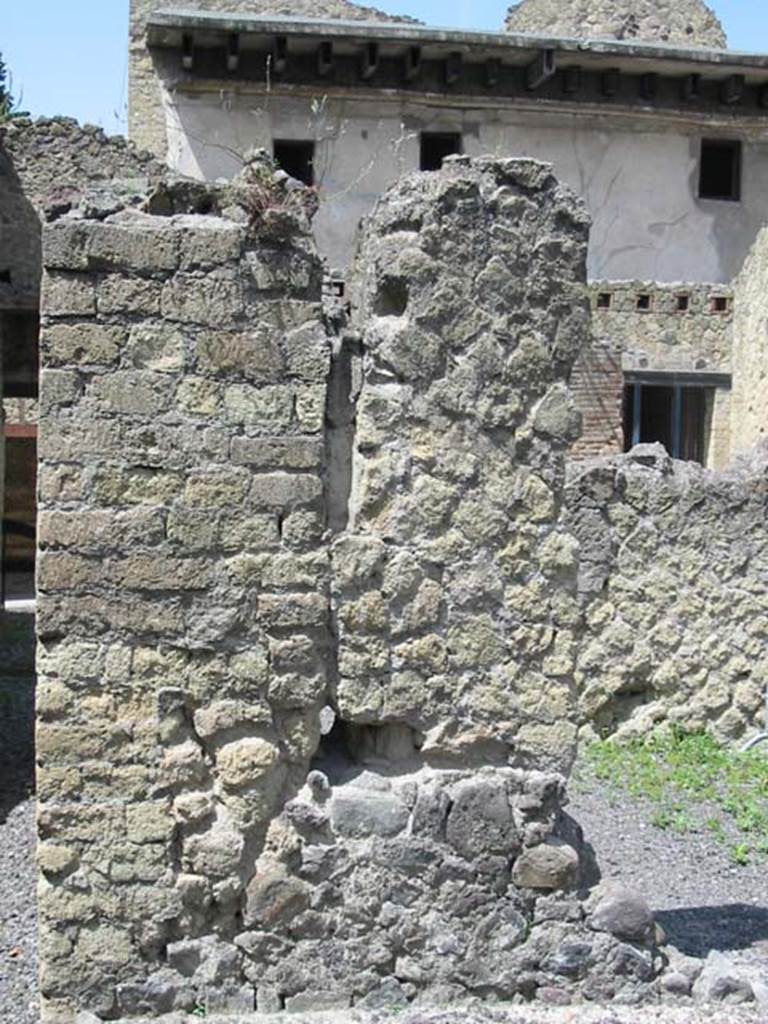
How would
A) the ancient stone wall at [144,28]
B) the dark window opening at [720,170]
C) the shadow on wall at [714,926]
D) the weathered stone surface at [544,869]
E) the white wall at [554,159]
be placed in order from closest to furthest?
1. the weathered stone surface at [544,869]
2. the shadow on wall at [714,926]
3. the white wall at [554,159]
4. the dark window opening at [720,170]
5. the ancient stone wall at [144,28]

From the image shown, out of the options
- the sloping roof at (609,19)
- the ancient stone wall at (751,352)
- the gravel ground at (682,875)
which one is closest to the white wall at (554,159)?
the ancient stone wall at (751,352)

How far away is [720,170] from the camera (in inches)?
635

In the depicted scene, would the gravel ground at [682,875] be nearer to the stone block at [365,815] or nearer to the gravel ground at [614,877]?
the gravel ground at [614,877]

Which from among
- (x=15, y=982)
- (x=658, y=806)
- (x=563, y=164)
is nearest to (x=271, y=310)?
(x=15, y=982)

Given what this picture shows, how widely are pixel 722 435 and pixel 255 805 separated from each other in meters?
10.7

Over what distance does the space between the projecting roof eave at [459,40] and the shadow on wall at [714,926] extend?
10696 millimetres

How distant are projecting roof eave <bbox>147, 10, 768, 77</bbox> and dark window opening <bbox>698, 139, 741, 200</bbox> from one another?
38.0 inches

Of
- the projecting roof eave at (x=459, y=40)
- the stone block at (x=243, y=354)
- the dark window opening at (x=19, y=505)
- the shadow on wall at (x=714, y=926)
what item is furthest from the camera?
the dark window opening at (x=19, y=505)

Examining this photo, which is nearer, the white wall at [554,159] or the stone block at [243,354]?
the stone block at [243,354]

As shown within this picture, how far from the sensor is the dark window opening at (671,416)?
13680 mm

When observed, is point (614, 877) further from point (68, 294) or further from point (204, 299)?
point (68, 294)

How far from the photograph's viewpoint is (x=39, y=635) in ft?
13.5

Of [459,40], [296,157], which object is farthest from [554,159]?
[296,157]

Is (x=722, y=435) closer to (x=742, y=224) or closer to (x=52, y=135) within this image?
(x=742, y=224)
